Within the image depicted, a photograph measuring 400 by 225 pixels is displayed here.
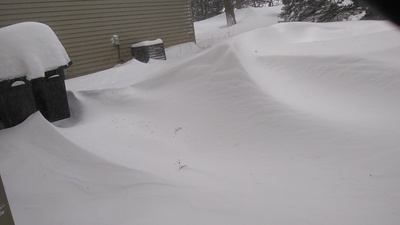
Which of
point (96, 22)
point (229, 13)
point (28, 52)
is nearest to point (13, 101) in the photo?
point (28, 52)

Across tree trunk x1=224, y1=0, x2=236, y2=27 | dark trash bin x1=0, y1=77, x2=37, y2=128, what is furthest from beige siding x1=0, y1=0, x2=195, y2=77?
tree trunk x1=224, y1=0, x2=236, y2=27

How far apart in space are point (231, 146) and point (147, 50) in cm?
608

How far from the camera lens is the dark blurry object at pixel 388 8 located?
1038 millimetres

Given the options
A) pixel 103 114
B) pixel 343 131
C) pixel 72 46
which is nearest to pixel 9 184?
pixel 103 114

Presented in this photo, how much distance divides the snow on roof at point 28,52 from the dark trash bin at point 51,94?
0.59 feet

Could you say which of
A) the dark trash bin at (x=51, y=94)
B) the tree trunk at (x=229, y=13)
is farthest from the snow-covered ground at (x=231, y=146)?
the tree trunk at (x=229, y=13)

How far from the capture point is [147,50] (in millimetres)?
9047

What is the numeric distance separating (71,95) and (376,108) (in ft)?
16.0

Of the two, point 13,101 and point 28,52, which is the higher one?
point 28,52

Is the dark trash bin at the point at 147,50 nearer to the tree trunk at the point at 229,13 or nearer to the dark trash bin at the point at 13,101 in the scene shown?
the dark trash bin at the point at 13,101

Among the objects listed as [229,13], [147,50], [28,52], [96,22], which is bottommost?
[147,50]

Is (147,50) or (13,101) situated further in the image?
(147,50)

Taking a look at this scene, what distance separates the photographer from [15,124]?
447 centimetres

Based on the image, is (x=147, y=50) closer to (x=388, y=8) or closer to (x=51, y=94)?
(x=51, y=94)
